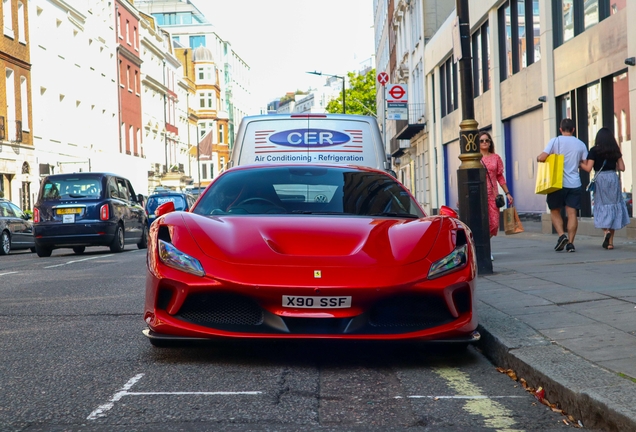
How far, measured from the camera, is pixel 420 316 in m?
5.57

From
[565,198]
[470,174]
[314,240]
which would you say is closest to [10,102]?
[565,198]

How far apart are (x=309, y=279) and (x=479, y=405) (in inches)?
50.2

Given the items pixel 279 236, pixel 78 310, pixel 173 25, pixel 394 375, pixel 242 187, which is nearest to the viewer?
pixel 394 375

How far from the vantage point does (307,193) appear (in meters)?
6.90

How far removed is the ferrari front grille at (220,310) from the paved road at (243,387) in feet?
0.57

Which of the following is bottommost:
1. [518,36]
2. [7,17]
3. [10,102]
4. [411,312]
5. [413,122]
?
[411,312]

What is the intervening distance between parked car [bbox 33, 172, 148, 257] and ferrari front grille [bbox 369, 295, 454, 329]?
50.1ft

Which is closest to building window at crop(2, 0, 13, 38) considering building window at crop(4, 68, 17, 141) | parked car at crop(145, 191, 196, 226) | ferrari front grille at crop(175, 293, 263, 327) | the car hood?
building window at crop(4, 68, 17, 141)

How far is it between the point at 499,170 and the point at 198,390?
26.9 feet

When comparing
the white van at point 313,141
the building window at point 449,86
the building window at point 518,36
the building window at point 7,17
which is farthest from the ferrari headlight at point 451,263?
the building window at point 7,17

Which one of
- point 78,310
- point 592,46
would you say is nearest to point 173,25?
point 592,46

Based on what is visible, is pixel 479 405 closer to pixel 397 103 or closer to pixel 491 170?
pixel 491 170

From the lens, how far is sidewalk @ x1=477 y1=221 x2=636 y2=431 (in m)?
4.29

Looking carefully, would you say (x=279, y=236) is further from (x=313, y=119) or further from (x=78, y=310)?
(x=313, y=119)
